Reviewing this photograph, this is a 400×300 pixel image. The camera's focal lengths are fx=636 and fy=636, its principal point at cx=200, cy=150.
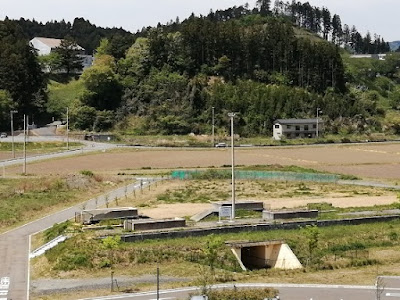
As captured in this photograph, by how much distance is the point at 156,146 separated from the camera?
89.0 metres

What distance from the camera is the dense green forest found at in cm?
9988

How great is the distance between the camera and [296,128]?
99000 millimetres

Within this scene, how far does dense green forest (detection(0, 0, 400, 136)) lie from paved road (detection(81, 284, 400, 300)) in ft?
241

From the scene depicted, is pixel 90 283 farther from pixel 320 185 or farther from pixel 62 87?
pixel 62 87

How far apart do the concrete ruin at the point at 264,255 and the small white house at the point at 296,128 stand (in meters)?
66.7

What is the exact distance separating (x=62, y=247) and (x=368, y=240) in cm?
1516

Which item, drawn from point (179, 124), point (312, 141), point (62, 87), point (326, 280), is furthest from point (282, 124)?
point (326, 280)

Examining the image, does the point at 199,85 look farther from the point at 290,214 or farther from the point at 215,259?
the point at 215,259

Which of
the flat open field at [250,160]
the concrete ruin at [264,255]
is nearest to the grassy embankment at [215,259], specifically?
the concrete ruin at [264,255]

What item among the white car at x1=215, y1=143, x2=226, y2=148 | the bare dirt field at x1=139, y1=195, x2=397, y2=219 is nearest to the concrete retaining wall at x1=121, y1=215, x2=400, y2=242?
A: the bare dirt field at x1=139, y1=195, x2=397, y2=219

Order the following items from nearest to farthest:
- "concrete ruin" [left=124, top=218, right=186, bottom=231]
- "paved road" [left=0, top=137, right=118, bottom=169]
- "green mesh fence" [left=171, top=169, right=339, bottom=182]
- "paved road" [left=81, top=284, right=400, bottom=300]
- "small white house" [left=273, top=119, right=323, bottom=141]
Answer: "paved road" [left=81, top=284, right=400, bottom=300], "concrete ruin" [left=124, top=218, right=186, bottom=231], "green mesh fence" [left=171, top=169, right=339, bottom=182], "paved road" [left=0, top=137, right=118, bottom=169], "small white house" [left=273, top=119, right=323, bottom=141]

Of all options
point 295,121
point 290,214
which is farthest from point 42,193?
point 295,121

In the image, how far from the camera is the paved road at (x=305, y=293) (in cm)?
2311

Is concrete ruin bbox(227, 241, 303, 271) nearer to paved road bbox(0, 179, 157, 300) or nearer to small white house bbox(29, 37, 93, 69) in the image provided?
paved road bbox(0, 179, 157, 300)
